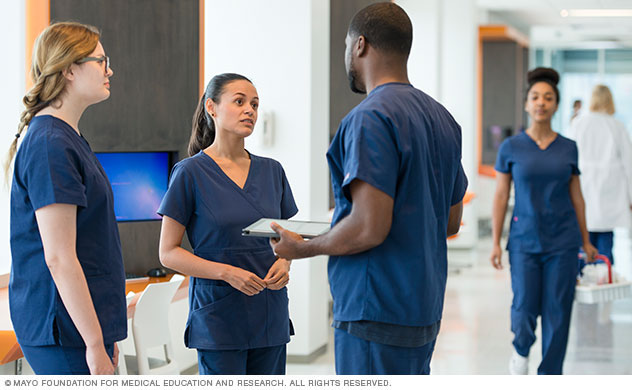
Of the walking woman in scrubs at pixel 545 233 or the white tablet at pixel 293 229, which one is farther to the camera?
the walking woman in scrubs at pixel 545 233

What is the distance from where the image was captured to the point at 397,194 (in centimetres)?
195

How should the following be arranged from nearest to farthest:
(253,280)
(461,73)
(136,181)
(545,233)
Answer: (253,280)
(136,181)
(545,233)
(461,73)

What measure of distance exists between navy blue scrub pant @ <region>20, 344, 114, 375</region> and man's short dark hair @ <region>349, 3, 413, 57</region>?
42.9 inches

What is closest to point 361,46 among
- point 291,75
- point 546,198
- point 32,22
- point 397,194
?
point 397,194

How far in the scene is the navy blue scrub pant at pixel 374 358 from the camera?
6.52ft

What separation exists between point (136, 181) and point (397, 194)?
212 cm

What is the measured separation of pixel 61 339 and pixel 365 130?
3.06 feet

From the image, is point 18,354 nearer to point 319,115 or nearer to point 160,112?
point 160,112

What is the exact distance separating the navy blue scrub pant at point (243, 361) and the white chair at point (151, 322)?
0.67 m

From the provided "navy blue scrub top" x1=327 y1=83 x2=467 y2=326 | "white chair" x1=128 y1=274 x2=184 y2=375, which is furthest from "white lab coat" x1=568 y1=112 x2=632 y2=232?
"navy blue scrub top" x1=327 y1=83 x2=467 y2=326

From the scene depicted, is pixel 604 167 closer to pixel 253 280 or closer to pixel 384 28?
pixel 253 280

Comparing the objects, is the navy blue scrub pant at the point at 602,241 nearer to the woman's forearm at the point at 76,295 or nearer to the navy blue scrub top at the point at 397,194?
the navy blue scrub top at the point at 397,194

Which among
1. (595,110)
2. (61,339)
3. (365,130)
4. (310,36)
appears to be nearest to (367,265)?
(365,130)

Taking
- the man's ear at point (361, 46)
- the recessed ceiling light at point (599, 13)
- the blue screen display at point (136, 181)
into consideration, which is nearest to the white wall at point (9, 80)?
the blue screen display at point (136, 181)
